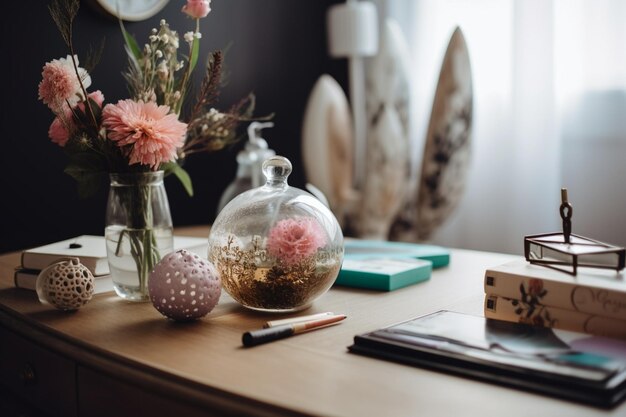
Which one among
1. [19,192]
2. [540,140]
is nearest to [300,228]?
[19,192]

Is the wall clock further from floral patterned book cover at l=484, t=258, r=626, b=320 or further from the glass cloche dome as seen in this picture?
floral patterned book cover at l=484, t=258, r=626, b=320

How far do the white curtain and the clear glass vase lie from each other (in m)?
1.32

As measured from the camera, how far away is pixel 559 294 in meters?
0.79

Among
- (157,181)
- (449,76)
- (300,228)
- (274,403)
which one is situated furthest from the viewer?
(449,76)

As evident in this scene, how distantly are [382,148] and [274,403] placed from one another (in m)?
1.67

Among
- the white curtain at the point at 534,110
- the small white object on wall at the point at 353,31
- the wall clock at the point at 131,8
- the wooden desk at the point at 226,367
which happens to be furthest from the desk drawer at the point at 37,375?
the small white object on wall at the point at 353,31

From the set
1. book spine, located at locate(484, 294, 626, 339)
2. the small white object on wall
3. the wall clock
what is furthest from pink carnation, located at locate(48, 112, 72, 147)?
the small white object on wall

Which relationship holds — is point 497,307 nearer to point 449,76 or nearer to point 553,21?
point 449,76

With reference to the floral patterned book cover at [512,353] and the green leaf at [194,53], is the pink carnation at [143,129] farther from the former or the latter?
the floral patterned book cover at [512,353]

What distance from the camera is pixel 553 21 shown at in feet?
7.13

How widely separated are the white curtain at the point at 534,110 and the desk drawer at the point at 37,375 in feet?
4.88

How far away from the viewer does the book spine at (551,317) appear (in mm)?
763

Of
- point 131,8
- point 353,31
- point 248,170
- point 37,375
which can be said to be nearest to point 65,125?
point 37,375

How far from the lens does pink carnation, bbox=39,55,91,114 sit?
96 cm
